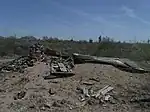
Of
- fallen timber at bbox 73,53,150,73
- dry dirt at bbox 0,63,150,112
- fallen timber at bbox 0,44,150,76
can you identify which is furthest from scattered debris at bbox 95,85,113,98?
fallen timber at bbox 73,53,150,73

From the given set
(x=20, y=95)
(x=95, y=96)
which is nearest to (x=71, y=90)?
(x=95, y=96)

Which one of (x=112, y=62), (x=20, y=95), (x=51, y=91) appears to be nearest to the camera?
(x=20, y=95)

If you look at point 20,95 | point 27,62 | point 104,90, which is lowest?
point 20,95

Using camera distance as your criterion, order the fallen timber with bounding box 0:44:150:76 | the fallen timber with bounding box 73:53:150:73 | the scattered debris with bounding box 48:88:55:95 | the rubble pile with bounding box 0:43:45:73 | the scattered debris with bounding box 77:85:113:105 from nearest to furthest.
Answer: the scattered debris with bounding box 77:85:113:105
the scattered debris with bounding box 48:88:55:95
the fallen timber with bounding box 0:44:150:76
the fallen timber with bounding box 73:53:150:73
the rubble pile with bounding box 0:43:45:73

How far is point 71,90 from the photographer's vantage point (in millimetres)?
9898

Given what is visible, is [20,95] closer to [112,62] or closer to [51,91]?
[51,91]

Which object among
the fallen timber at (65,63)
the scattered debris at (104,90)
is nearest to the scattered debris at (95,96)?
the scattered debris at (104,90)

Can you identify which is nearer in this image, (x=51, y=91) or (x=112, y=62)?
(x=51, y=91)

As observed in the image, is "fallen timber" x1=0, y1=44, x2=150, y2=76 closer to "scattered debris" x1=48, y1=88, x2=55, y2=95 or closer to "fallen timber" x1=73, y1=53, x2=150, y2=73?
"fallen timber" x1=73, y1=53, x2=150, y2=73

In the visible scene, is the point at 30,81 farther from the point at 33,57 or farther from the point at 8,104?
the point at 33,57

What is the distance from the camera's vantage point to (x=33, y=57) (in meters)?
16.0

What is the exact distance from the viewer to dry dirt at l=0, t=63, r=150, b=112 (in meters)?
8.66

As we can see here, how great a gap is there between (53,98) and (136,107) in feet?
8.63

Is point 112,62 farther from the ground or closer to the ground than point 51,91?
farther from the ground
